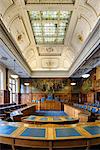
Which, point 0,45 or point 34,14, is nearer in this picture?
point 0,45

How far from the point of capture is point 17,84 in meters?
21.9

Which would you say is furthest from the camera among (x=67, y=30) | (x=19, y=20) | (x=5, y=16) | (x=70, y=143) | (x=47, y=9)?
(x=67, y=30)

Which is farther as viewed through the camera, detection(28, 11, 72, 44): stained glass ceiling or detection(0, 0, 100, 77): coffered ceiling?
detection(28, 11, 72, 44): stained glass ceiling

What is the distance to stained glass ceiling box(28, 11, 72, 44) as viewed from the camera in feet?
33.5

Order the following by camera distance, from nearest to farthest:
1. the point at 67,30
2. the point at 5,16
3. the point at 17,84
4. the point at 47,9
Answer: the point at 5,16, the point at 47,9, the point at 67,30, the point at 17,84

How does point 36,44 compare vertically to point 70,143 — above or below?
above

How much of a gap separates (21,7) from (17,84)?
13761mm

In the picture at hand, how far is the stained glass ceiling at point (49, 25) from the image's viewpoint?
33.5ft

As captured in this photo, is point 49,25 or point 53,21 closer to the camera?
point 53,21

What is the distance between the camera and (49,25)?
38.4ft

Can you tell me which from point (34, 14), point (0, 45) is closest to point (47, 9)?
point (34, 14)

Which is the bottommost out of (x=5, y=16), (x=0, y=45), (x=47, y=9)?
(x=0, y=45)

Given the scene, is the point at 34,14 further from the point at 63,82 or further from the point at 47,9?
the point at 63,82

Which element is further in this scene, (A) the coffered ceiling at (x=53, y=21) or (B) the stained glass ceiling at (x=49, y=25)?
(B) the stained glass ceiling at (x=49, y=25)
